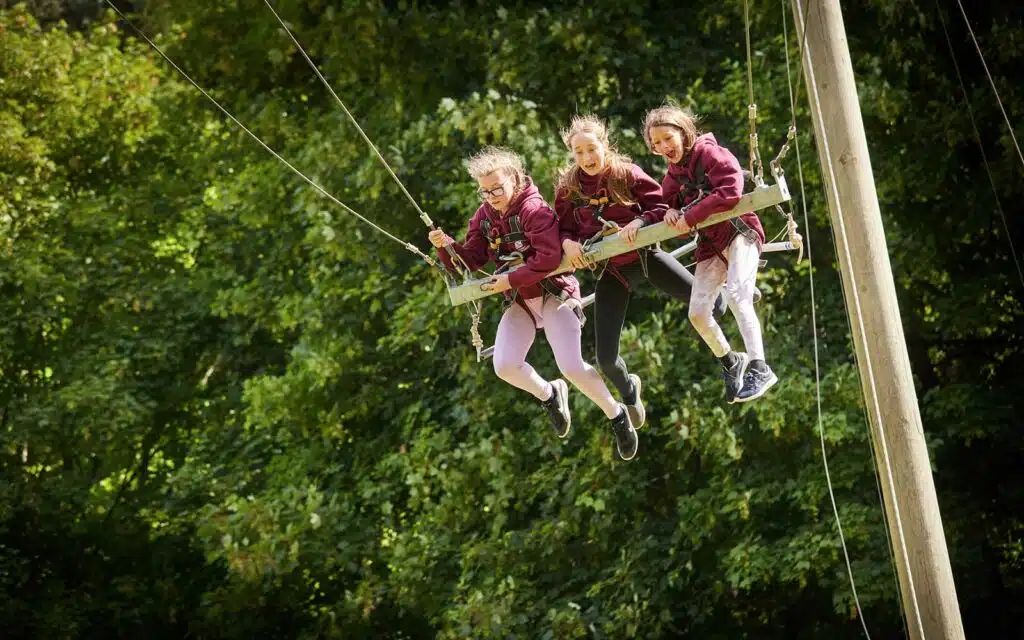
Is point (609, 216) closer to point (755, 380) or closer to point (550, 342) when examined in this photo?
point (550, 342)

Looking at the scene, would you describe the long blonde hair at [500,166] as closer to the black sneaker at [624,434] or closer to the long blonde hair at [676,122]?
the long blonde hair at [676,122]

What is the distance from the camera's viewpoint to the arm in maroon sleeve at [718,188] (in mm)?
5129

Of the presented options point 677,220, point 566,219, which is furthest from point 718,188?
point 566,219

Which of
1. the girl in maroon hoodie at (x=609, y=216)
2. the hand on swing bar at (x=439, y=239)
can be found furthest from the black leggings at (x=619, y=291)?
the hand on swing bar at (x=439, y=239)

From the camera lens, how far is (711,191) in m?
5.23

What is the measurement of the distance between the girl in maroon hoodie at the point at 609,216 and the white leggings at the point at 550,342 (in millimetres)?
81

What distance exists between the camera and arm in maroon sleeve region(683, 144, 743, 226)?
5.13 metres

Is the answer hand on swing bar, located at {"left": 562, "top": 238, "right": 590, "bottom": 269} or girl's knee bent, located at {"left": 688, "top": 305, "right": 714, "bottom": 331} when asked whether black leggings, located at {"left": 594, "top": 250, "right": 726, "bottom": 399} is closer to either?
girl's knee bent, located at {"left": 688, "top": 305, "right": 714, "bottom": 331}

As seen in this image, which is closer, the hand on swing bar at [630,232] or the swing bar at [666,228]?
the swing bar at [666,228]

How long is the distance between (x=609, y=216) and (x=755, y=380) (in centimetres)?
77

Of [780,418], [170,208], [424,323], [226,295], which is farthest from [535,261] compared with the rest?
[170,208]

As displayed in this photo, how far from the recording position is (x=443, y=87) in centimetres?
1223

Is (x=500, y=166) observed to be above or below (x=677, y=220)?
above

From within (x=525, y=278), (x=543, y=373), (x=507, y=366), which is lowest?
(x=507, y=366)
